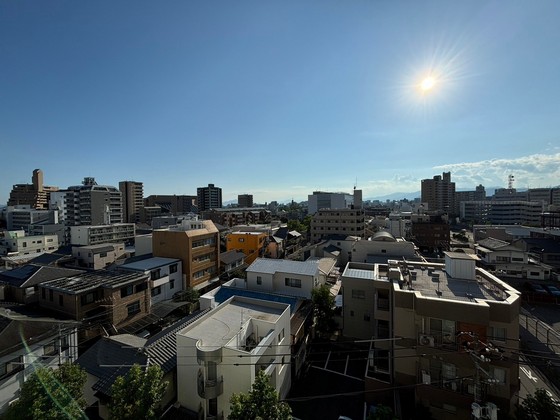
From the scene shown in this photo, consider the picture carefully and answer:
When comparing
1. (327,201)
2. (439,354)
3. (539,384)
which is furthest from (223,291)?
(327,201)

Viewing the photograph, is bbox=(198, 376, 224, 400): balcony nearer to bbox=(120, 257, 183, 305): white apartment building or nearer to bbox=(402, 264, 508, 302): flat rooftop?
bbox=(402, 264, 508, 302): flat rooftop

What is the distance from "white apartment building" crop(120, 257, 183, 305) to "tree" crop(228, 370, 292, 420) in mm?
18720

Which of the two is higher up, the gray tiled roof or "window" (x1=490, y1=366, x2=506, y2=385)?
the gray tiled roof

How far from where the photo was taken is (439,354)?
39.4 ft

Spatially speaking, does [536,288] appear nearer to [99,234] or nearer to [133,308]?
[133,308]

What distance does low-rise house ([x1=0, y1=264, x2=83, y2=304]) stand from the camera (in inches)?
818

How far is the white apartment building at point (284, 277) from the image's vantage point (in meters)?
23.3

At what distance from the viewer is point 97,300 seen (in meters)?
20.5

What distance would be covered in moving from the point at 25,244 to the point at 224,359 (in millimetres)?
58125

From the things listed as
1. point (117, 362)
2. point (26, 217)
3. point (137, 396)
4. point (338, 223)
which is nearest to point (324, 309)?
point (137, 396)

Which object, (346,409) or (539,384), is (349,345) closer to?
(346,409)

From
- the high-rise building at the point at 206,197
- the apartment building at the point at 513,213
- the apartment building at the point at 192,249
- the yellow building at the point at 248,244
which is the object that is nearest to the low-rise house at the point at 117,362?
the apartment building at the point at 192,249

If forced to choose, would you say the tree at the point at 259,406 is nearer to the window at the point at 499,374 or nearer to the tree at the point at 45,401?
→ the tree at the point at 45,401

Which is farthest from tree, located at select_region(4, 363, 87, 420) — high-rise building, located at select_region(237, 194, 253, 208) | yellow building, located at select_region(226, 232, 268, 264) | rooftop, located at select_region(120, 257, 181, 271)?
high-rise building, located at select_region(237, 194, 253, 208)
